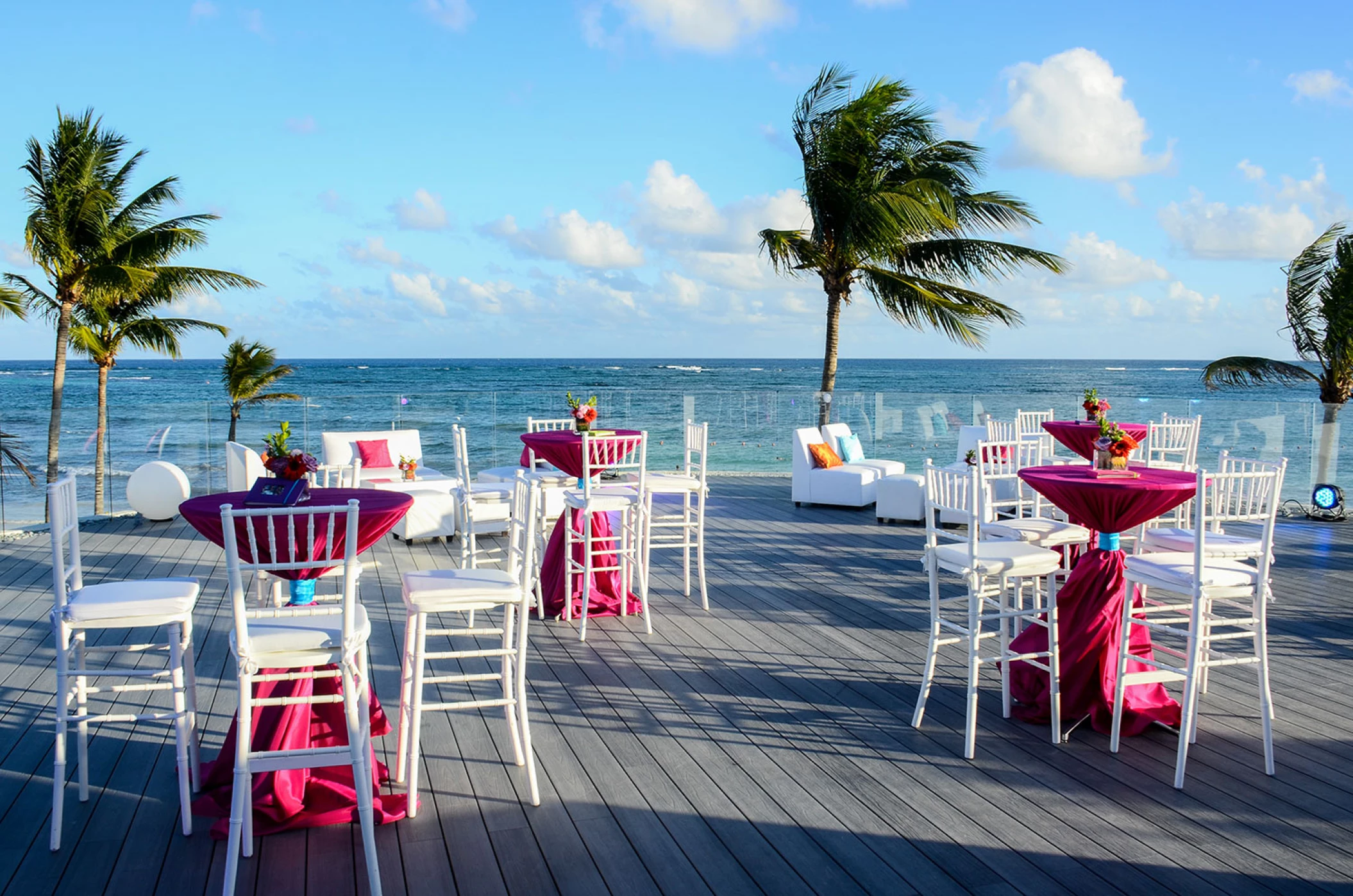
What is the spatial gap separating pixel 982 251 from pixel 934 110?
1.67m

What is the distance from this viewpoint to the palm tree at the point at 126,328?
1079 cm

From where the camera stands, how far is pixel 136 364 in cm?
4659

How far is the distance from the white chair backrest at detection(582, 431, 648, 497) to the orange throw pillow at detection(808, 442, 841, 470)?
3889mm

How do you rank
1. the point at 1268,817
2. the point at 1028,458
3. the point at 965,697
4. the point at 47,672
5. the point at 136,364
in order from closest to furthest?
the point at 1268,817, the point at 965,697, the point at 47,672, the point at 1028,458, the point at 136,364

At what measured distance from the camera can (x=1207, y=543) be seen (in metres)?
3.43

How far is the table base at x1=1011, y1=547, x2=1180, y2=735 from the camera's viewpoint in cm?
346

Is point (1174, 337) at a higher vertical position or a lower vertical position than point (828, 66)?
lower

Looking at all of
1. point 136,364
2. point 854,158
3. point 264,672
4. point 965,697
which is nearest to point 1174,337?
point 854,158

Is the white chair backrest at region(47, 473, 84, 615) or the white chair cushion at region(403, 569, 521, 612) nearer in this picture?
the white chair backrest at region(47, 473, 84, 615)

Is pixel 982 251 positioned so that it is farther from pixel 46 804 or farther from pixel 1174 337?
pixel 1174 337

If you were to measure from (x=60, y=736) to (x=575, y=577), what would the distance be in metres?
2.91

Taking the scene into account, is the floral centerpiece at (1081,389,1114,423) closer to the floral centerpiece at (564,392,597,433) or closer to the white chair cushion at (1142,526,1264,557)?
the white chair cushion at (1142,526,1264,557)

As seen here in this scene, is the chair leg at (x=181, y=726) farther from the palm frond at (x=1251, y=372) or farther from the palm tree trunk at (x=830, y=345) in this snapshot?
the palm frond at (x=1251, y=372)

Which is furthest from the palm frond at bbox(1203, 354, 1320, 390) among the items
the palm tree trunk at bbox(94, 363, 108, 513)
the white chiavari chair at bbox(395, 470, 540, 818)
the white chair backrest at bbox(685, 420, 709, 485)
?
the palm tree trunk at bbox(94, 363, 108, 513)
